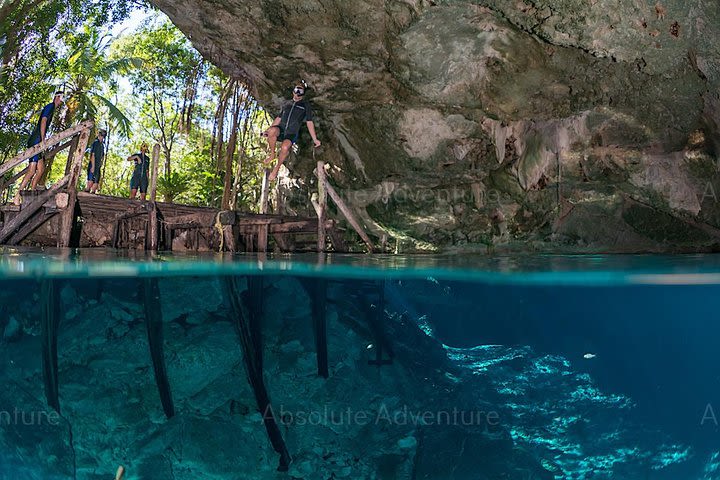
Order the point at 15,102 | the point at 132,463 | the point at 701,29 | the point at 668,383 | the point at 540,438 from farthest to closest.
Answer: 1. the point at 15,102
2. the point at 668,383
3. the point at 701,29
4. the point at 540,438
5. the point at 132,463

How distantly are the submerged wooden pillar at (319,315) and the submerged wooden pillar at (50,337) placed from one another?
3.52 metres

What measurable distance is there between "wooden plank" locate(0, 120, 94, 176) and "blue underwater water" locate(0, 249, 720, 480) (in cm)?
266

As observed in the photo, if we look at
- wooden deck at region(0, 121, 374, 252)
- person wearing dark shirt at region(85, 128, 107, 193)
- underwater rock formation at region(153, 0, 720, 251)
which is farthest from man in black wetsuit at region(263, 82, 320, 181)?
person wearing dark shirt at region(85, 128, 107, 193)

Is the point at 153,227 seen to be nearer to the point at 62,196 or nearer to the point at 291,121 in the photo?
the point at 62,196

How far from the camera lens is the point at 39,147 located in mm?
12797

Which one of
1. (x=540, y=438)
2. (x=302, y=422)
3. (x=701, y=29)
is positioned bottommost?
(x=540, y=438)

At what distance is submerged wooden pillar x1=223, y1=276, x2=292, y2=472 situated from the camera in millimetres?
8516

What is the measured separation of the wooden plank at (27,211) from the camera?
42.7ft

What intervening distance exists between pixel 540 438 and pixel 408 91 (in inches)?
338

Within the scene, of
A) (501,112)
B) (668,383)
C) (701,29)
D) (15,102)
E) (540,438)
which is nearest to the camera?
(540,438)

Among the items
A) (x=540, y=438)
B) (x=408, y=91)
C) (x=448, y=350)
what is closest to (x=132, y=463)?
(x=448, y=350)

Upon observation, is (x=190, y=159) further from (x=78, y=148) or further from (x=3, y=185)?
(x=78, y=148)

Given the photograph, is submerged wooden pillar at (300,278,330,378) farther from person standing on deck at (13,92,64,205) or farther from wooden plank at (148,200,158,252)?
person standing on deck at (13,92,64,205)

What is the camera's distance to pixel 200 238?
15594mm
